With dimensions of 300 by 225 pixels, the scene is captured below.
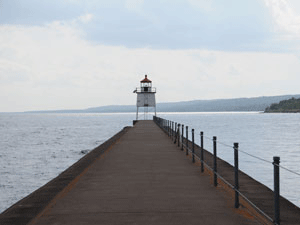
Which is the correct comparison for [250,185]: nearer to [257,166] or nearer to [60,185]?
[60,185]

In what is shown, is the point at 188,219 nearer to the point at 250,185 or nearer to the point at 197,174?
the point at 250,185

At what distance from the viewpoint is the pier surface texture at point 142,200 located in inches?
282

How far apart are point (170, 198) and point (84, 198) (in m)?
1.73

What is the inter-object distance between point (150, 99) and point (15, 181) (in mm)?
45804

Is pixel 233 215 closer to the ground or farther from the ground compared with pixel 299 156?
farther from the ground

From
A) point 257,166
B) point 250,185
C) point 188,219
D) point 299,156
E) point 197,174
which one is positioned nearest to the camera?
point 188,219

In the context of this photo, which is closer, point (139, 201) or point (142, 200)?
point (139, 201)

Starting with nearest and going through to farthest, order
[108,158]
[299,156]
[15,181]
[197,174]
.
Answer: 1. [197,174]
2. [108,158]
3. [15,181]
4. [299,156]

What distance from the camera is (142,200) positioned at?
8.65 m

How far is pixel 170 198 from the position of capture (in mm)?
8844

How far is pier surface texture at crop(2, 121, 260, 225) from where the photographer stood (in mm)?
7164

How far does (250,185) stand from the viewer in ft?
35.7

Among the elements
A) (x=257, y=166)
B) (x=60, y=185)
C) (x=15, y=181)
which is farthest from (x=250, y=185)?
(x=257, y=166)

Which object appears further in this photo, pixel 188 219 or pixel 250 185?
pixel 250 185
